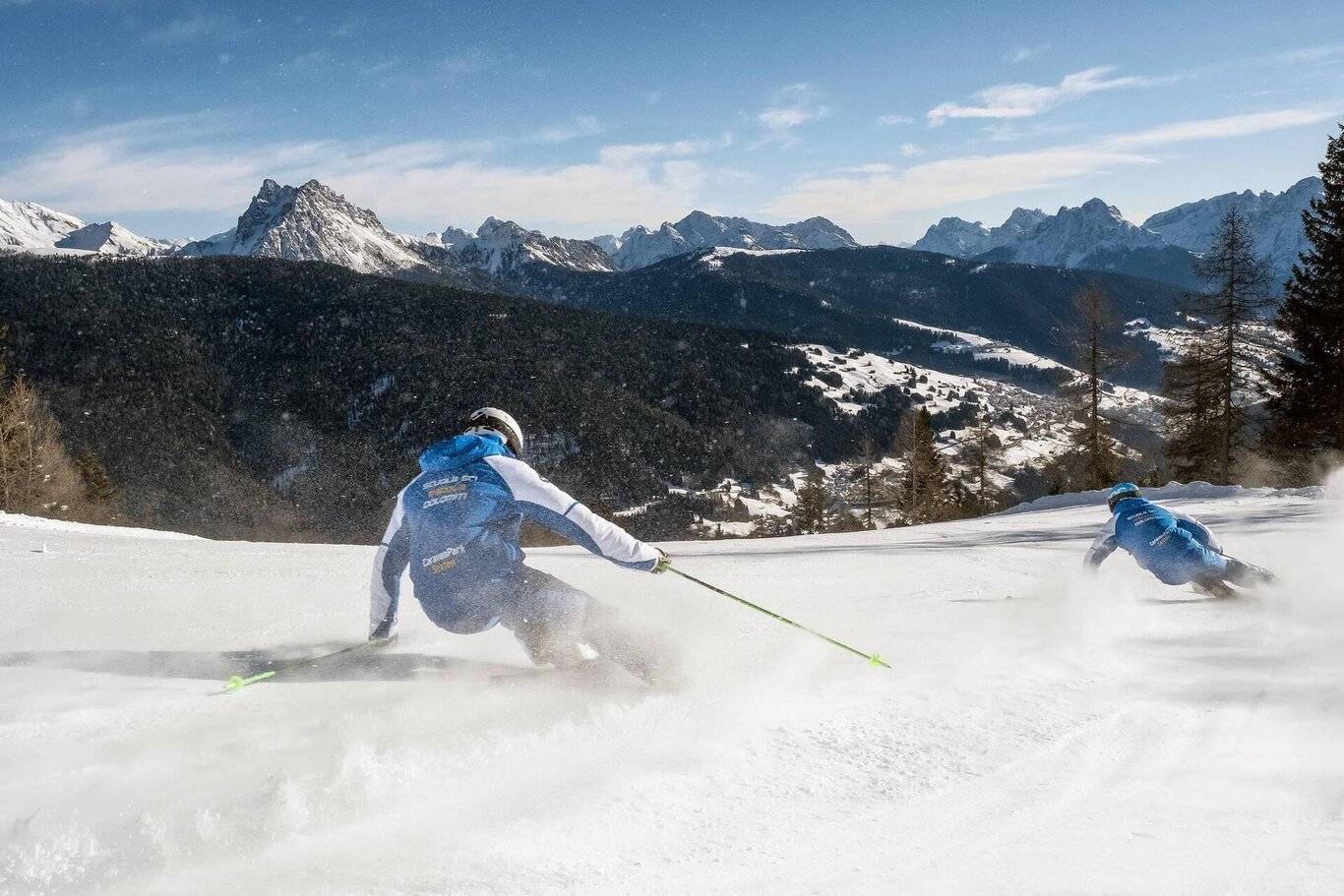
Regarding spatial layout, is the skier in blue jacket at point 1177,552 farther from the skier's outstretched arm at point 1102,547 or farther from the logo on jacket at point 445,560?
the logo on jacket at point 445,560

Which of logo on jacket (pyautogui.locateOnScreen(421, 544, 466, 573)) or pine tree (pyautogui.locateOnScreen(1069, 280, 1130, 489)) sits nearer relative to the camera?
logo on jacket (pyautogui.locateOnScreen(421, 544, 466, 573))

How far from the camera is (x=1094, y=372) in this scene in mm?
31391

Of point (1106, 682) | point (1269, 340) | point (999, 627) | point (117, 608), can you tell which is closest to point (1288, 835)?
point (1106, 682)

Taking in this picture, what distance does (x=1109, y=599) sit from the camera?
22.0 feet

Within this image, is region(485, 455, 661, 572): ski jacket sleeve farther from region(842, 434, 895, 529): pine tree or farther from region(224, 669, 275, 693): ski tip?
region(842, 434, 895, 529): pine tree

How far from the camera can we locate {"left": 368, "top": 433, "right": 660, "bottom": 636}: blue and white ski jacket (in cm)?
426

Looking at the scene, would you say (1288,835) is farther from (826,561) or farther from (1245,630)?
(826,561)

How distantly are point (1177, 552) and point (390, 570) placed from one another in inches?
240

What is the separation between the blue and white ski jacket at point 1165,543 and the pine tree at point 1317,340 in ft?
79.1

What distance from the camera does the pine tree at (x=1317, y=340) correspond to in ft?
83.2

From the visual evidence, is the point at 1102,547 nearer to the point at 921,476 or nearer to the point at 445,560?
A: the point at 445,560

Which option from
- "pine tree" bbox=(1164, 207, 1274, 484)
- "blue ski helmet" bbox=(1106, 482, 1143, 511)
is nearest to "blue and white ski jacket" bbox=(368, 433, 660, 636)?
"blue ski helmet" bbox=(1106, 482, 1143, 511)

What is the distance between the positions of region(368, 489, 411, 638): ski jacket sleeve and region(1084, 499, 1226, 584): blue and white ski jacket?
5837 mm

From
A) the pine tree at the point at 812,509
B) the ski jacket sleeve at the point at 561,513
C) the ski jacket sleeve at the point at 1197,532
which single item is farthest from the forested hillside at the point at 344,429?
→ the ski jacket sleeve at the point at 561,513
